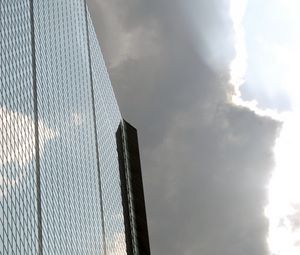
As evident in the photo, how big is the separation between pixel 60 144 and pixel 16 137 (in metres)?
30.8

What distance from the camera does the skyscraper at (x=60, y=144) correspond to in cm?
8225

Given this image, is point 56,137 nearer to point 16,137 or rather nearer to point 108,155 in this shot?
point 16,137

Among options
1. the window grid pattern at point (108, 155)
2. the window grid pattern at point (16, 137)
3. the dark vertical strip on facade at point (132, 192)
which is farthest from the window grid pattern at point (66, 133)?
the dark vertical strip on facade at point (132, 192)

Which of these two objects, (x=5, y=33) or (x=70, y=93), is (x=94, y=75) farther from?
(x=5, y=33)

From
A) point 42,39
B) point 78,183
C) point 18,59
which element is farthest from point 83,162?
point 18,59

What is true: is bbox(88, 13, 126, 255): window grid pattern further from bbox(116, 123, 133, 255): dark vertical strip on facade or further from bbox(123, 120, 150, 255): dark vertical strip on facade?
bbox(123, 120, 150, 255): dark vertical strip on facade

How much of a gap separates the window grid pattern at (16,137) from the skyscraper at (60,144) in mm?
125

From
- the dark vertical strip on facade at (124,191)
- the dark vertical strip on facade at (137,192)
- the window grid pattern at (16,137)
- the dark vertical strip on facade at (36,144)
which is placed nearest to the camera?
the window grid pattern at (16,137)

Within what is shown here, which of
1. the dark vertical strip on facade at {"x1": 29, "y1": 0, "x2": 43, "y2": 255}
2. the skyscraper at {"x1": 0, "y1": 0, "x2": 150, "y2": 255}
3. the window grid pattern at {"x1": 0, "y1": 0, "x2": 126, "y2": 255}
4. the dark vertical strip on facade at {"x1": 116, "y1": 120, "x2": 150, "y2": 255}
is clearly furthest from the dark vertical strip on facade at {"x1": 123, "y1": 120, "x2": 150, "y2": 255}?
the dark vertical strip on facade at {"x1": 29, "y1": 0, "x2": 43, "y2": 255}

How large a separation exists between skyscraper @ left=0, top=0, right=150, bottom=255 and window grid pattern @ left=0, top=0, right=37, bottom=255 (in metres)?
0.13

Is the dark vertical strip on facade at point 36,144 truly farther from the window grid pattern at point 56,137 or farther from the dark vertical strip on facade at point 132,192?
the dark vertical strip on facade at point 132,192

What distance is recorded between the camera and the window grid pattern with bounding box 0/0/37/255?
7450 cm

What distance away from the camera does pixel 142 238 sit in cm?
18088

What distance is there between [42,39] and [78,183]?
25.7m
